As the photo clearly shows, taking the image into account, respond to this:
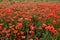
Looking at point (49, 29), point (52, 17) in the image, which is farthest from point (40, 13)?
point (49, 29)

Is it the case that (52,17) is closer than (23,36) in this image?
No

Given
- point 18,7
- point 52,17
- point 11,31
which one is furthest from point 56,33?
point 18,7

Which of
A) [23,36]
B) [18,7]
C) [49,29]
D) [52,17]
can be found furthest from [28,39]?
[18,7]

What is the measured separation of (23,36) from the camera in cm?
520

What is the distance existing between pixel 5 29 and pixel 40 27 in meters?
0.76

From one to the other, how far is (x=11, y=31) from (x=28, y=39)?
0.41 meters

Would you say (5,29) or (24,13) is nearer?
(5,29)

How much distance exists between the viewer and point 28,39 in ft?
17.0

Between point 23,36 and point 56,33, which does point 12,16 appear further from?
point 56,33

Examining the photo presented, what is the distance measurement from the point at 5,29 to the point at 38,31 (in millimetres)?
731

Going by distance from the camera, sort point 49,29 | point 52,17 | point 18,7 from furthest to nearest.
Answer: point 18,7, point 52,17, point 49,29

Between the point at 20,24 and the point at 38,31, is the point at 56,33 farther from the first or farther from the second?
the point at 20,24

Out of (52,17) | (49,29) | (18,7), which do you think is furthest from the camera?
(18,7)

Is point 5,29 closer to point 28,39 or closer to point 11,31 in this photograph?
point 11,31
